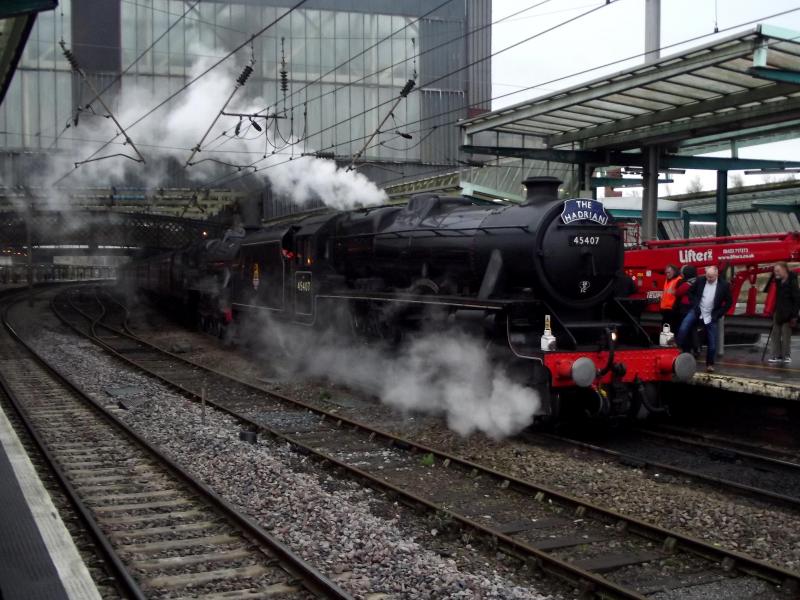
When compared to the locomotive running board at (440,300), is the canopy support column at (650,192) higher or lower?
higher

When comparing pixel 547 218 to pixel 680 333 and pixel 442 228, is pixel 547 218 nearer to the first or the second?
pixel 442 228

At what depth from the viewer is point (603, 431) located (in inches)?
386

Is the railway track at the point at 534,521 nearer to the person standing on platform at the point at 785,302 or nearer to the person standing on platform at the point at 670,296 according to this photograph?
the person standing on platform at the point at 670,296

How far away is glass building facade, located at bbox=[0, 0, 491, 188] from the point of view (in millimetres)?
36000

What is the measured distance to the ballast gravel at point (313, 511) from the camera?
4914 mm

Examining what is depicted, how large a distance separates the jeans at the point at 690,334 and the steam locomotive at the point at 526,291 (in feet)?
3.29

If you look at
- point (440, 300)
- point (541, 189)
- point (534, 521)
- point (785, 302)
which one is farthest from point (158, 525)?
point (785, 302)

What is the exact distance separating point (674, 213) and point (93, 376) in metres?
18.0

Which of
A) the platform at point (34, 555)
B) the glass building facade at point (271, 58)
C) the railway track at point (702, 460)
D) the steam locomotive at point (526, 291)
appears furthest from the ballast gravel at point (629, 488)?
the glass building facade at point (271, 58)

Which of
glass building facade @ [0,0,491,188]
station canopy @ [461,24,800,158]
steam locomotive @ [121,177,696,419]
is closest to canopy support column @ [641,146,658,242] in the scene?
station canopy @ [461,24,800,158]

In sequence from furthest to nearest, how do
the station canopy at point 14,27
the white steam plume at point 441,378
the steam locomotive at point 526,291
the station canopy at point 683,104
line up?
the station canopy at point 683,104
the white steam plume at point 441,378
the steam locomotive at point 526,291
the station canopy at point 14,27

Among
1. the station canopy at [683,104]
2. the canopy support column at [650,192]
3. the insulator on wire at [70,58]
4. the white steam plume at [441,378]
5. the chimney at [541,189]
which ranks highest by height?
the insulator on wire at [70,58]

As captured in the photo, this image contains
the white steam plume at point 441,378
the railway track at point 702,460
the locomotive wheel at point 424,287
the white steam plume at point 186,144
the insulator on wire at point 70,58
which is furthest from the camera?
the white steam plume at point 186,144

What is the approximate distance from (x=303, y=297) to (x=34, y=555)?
408 inches
